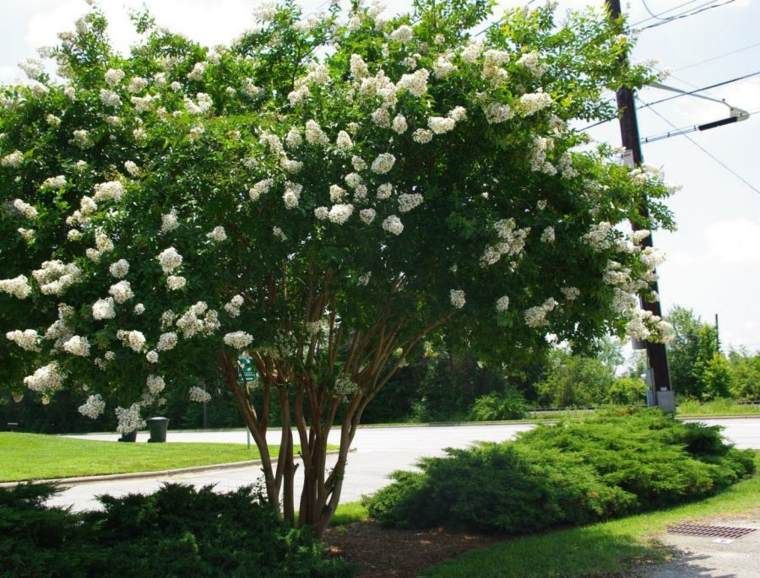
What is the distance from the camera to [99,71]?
6488 millimetres

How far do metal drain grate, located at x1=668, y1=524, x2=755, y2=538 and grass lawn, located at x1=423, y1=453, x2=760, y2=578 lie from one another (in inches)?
6.7

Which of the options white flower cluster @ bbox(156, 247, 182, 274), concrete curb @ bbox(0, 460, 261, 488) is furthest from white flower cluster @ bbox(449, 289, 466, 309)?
concrete curb @ bbox(0, 460, 261, 488)

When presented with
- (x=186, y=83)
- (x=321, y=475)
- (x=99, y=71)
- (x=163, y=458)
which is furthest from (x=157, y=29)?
(x=163, y=458)

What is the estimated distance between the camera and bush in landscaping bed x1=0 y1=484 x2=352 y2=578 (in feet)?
15.7

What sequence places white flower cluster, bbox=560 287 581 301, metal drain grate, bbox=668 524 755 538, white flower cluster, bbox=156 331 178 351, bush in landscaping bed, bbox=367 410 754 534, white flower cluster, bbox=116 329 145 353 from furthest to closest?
bush in landscaping bed, bbox=367 410 754 534
metal drain grate, bbox=668 524 755 538
white flower cluster, bbox=560 287 581 301
white flower cluster, bbox=156 331 178 351
white flower cluster, bbox=116 329 145 353

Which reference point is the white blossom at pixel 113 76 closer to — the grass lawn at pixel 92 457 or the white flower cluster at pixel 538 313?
the white flower cluster at pixel 538 313

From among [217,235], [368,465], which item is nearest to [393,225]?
[217,235]

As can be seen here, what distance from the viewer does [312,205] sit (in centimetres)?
545

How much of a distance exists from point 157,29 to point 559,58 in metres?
3.69

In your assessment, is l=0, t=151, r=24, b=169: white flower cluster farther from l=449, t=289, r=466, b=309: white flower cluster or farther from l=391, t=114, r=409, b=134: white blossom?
l=449, t=289, r=466, b=309: white flower cluster

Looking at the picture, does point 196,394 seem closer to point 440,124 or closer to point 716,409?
point 440,124

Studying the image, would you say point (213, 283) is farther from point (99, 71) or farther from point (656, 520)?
point (656, 520)

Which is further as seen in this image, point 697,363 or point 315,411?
point 697,363

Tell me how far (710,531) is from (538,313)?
13.0 feet
